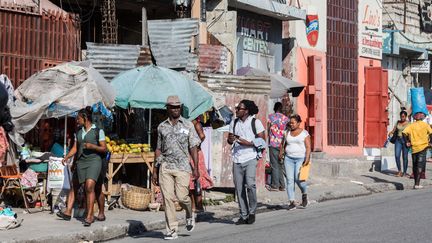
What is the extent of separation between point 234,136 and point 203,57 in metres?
6.10

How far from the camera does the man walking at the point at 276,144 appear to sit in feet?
60.1

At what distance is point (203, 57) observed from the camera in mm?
18844

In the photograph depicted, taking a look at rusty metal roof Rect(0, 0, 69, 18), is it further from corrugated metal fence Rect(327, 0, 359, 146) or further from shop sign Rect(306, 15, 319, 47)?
corrugated metal fence Rect(327, 0, 359, 146)

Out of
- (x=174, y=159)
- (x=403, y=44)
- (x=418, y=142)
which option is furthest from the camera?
(x=403, y=44)

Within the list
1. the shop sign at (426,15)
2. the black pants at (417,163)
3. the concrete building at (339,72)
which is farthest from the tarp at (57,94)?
the shop sign at (426,15)

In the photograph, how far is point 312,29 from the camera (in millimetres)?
24750

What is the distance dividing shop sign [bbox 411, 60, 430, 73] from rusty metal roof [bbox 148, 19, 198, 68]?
1478 centimetres

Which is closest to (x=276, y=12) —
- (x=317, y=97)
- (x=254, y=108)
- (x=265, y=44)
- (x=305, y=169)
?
(x=265, y=44)

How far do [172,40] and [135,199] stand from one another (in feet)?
14.9

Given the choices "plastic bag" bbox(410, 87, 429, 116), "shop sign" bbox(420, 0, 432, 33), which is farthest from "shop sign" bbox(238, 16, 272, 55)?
"shop sign" bbox(420, 0, 432, 33)

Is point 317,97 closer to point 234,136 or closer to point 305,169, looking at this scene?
point 305,169

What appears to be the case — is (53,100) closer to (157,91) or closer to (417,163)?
(157,91)

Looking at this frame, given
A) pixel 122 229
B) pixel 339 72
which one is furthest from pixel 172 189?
pixel 339 72

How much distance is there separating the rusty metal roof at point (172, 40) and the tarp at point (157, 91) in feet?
7.85
